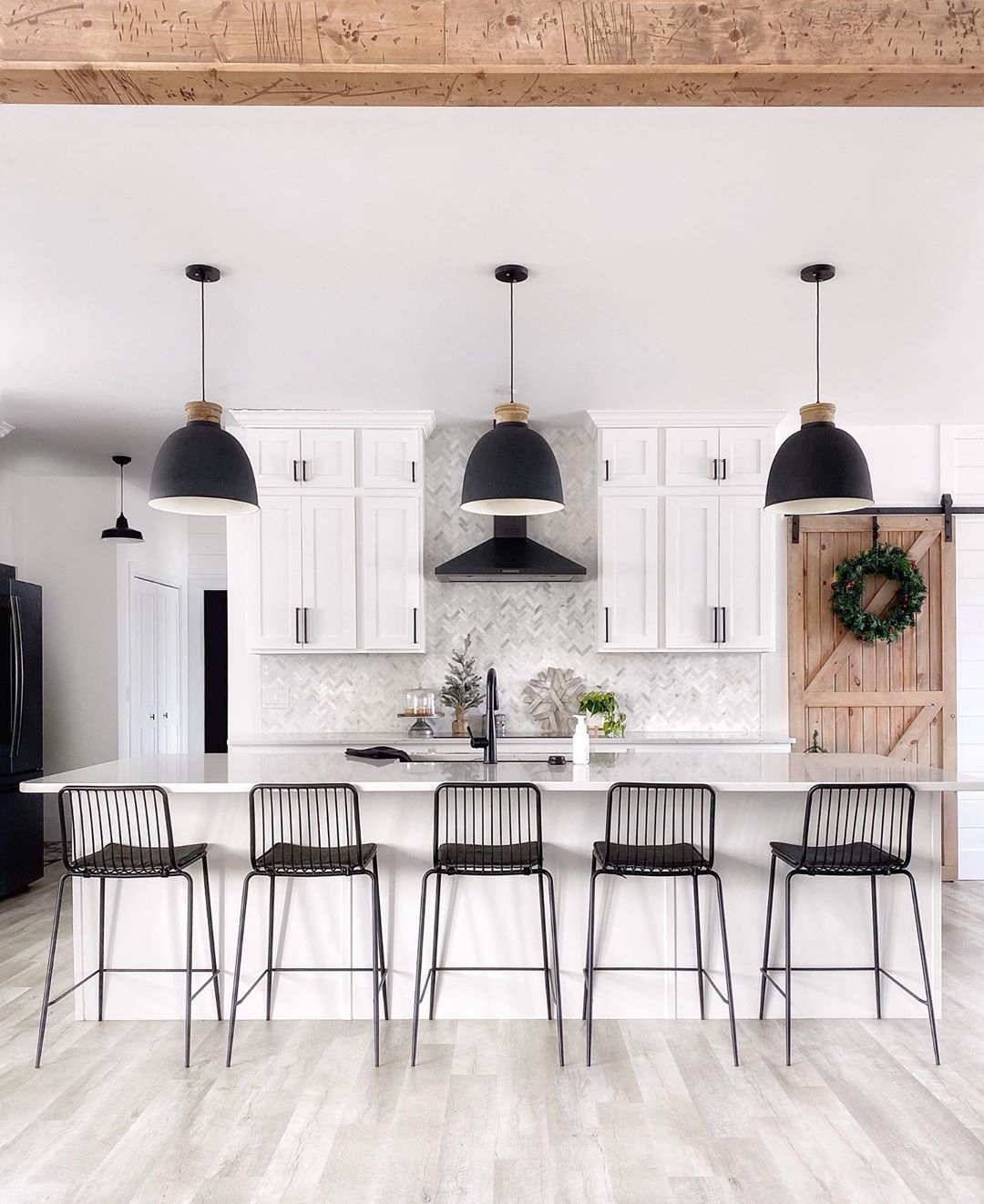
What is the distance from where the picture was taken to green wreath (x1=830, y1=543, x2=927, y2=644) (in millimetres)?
5945

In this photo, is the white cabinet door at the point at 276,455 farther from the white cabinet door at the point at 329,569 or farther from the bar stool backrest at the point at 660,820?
the bar stool backrest at the point at 660,820

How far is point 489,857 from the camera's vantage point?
3354mm

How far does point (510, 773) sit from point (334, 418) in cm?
294

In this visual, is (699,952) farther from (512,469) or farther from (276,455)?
(276,455)

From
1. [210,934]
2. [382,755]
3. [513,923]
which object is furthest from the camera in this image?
[382,755]

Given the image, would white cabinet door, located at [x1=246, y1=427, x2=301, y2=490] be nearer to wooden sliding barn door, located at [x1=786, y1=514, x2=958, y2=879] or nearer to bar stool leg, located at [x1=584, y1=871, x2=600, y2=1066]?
wooden sliding barn door, located at [x1=786, y1=514, x2=958, y2=879]

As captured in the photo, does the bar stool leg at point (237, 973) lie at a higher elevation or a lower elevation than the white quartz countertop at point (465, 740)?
lower

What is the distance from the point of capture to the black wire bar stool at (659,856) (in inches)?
129

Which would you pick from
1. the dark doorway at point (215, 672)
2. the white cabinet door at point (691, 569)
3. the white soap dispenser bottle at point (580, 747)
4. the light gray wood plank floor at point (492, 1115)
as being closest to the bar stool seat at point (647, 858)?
the white soap dispenser bottle at point (580, 747)

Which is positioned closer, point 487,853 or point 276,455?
point 487,853

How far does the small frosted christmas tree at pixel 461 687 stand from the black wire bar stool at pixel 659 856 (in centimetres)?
223

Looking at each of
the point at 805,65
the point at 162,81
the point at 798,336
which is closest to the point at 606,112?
the point at 805,65

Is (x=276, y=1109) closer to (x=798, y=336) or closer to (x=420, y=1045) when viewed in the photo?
(x=420, y=1045)

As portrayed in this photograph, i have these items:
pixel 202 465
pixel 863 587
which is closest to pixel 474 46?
pixel 202 465
